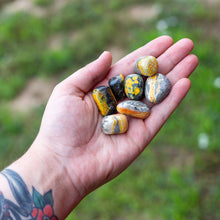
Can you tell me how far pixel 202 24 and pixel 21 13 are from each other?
215 centimetres

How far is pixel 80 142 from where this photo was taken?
1.46m

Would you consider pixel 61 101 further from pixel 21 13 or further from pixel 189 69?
pixel 21 13

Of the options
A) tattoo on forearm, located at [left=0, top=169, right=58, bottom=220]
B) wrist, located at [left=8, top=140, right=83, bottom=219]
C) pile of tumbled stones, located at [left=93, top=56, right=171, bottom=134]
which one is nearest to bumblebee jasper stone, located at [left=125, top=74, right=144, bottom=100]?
pile of tumbled stones, located at [left=93, top=56, right=171, bottom=134]

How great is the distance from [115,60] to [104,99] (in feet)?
4.30

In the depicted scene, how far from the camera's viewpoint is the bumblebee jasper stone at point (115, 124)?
4.98ft

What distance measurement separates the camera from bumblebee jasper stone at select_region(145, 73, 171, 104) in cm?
158

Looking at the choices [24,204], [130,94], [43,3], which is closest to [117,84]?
[130,94]

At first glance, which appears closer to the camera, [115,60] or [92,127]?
[92,127]

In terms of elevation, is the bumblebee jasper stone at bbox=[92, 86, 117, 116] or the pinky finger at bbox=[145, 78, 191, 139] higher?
the bumblebee jasper stone at bbox=[92, 86, 117, 116]

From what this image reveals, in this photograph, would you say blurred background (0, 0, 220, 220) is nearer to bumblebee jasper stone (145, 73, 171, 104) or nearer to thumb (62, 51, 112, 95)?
bumblebee jasper stone (145, 73, 171, 104)

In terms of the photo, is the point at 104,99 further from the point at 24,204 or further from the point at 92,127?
the point at 24,204

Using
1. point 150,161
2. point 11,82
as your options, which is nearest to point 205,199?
point 150,161

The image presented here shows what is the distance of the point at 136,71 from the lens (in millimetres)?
1767

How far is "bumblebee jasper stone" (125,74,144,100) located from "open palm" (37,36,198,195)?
0.14 meters
